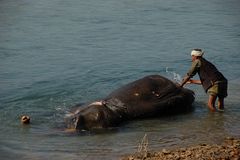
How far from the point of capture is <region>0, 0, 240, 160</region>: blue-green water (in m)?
10.0

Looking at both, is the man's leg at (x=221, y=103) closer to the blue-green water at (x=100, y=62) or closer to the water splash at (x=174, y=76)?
the blue-green water at (x=100, y=62)

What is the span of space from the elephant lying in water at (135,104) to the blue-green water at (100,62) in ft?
0.73

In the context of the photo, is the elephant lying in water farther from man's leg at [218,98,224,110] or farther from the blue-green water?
man's leg at [218,98,224,110]

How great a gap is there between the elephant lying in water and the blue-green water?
0.22 meters

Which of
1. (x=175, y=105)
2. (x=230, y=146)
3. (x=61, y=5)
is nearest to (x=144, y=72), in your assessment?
(x=175, y=105)

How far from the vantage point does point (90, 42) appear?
19.8 meters

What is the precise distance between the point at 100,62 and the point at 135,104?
226 inches

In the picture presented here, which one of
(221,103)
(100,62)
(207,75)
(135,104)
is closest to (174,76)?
(100,62)

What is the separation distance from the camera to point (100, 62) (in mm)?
16828

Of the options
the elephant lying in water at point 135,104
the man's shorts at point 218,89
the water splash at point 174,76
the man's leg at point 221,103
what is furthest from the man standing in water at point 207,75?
the water splash at point 174,76

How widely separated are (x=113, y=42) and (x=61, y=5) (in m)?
9.36

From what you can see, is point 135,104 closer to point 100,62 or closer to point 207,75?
point 207,75

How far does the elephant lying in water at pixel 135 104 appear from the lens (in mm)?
10633

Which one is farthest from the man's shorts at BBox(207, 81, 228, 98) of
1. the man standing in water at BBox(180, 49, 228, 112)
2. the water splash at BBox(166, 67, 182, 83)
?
the water splash at BBox(166, 67, 182, 83)
